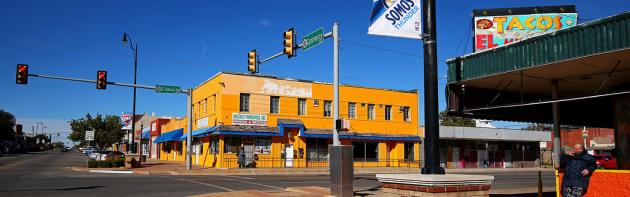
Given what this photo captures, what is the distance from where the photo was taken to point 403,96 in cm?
4534

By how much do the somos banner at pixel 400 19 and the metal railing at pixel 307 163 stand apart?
1089 inches

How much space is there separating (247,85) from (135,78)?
9571 mm

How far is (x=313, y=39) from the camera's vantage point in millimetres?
18391

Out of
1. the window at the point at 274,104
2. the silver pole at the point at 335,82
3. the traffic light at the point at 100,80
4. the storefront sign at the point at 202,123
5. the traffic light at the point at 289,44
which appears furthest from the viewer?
the storefront sign at the point at 202,123

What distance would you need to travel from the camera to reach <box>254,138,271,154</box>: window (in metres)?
37.5

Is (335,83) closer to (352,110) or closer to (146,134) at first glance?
(352,110)

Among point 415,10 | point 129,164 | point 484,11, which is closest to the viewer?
point 415,10

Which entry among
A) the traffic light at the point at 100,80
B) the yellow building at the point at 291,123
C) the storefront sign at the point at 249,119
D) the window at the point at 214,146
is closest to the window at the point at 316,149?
the yellow building at the point at 291,123

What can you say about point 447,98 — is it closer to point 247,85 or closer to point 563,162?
point 563,162

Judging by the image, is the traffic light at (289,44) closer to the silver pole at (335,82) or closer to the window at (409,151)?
the silver pole at (335,82)

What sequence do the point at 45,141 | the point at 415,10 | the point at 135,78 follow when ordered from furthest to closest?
the point at 45,141, the point at 135,78, the point at 415,10

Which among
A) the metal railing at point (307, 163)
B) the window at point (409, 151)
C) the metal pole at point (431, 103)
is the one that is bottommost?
the metal railing at point (307, 163)

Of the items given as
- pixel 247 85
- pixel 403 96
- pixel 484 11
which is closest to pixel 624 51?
pixel 484 11

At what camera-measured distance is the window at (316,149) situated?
3959 cm
